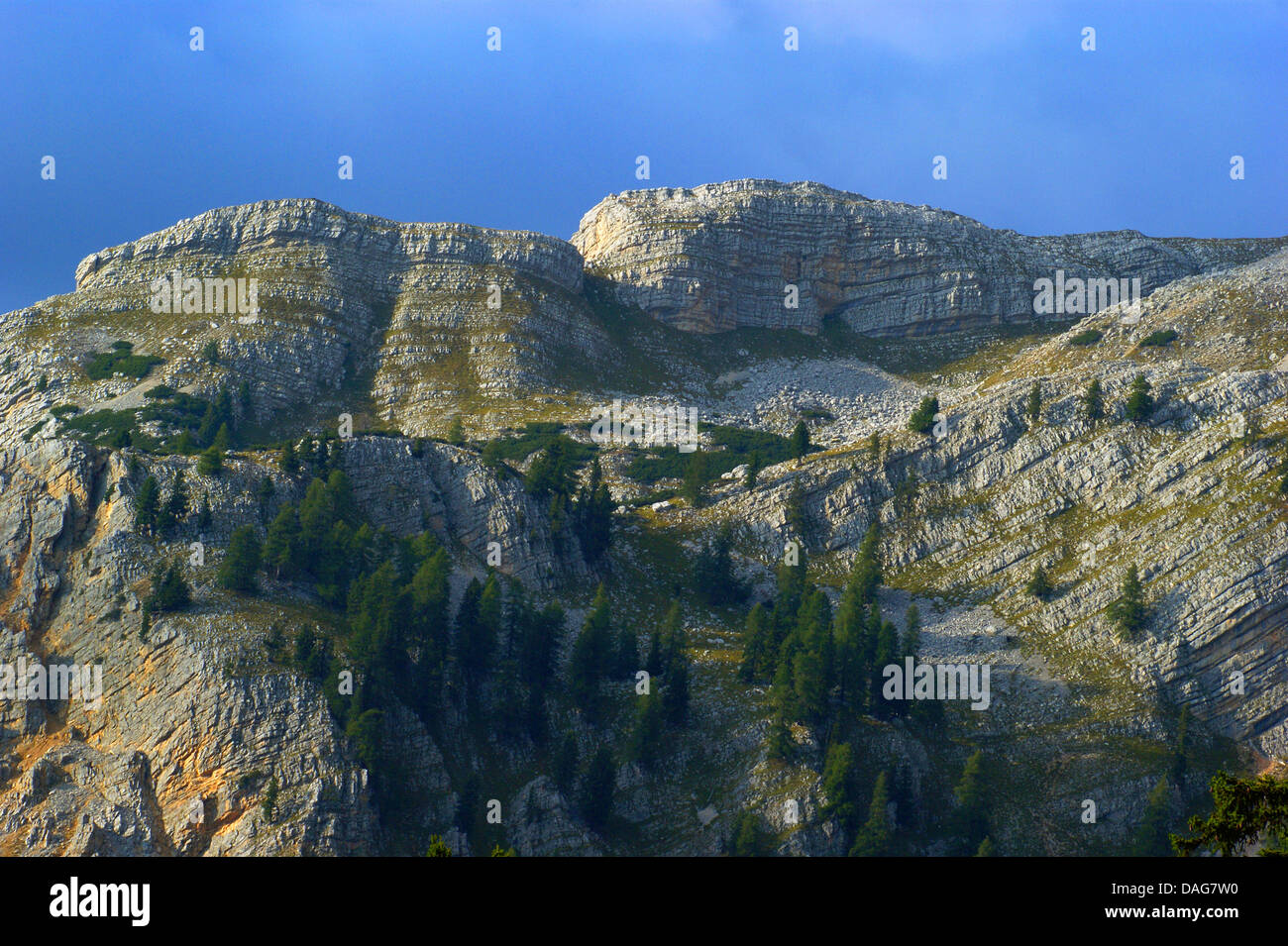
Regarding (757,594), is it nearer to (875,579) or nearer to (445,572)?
(875,579)

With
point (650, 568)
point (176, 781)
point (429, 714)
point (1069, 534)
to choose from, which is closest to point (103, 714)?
point (176, 781)

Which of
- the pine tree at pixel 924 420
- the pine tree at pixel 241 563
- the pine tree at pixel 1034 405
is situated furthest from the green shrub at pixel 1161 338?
the pine tree at pixel 241 563

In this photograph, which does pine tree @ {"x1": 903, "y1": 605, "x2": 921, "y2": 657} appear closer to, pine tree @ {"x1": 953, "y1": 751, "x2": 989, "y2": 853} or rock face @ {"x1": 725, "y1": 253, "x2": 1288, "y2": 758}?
rock face @ {"x1": 725, "y1": 253, "x2": 1288, "y2": 758}

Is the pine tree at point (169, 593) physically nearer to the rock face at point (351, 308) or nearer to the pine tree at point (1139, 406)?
the rock face at point (351, 308)

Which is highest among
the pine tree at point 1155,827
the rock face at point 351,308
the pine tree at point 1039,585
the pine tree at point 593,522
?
the rock face at point 351,308

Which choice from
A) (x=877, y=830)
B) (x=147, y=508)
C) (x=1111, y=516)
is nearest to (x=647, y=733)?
(x=877, y=830)


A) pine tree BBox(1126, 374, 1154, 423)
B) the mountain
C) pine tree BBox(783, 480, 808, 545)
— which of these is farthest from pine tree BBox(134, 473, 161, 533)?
pine tree BBox(1126, 374, 1154, 423)
